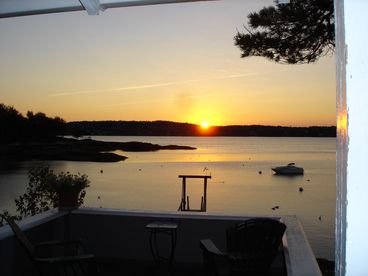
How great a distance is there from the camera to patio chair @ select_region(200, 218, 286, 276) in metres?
2.75

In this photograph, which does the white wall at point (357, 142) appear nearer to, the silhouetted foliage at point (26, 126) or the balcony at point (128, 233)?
the balcony at point (128, 233)

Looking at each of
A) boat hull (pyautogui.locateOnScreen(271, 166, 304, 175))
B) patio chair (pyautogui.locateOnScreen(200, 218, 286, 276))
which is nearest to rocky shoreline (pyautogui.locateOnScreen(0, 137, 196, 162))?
boat hull (pyautogui.locateOnScreen(271, 166, 304, 175))

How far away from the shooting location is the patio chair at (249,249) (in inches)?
108

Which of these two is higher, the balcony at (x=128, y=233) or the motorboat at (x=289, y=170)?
the balcony at (x=128, y=233)

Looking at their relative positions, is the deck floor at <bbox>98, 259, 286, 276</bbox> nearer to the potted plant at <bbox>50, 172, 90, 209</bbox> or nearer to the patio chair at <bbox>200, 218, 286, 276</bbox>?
the potted plant at <bbox>50, 172, 90, 209</bbox>

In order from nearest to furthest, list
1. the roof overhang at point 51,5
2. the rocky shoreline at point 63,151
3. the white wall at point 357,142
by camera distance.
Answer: the white wall at point 357,142 < the roof overhang at point 51,5 < the rocky shoreline at point 63,151

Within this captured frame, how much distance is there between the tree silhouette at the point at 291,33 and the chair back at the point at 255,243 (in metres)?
2.23

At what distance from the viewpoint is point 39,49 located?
34.1 ft

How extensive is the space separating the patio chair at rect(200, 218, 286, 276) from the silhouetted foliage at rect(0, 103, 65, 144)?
3850cm

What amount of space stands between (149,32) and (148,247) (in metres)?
6.05

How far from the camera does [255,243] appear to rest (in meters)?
2.89

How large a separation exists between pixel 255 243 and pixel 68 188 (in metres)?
2.20

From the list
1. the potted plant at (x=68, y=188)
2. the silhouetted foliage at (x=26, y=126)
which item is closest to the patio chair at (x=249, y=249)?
the potted plant at (x=68, y=188)

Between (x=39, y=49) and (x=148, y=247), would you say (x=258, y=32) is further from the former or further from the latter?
(x=39, y=49)
